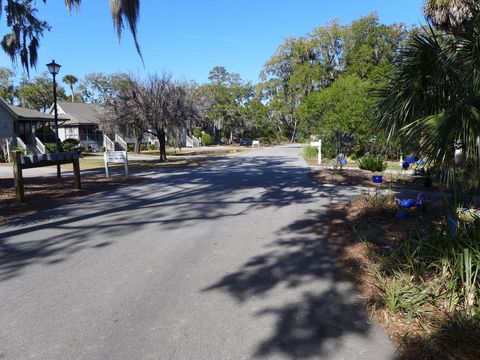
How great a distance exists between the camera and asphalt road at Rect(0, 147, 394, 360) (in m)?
2.83

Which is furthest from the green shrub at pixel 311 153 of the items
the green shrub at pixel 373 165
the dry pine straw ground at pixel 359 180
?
the dry pine straw ground at pixel 359 180

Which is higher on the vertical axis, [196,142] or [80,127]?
[80,127]

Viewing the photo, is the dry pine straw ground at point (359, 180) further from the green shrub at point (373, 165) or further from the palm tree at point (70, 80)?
the palm tree at point (70, 80)

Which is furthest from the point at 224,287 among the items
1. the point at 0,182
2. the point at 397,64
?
the point at 0,182

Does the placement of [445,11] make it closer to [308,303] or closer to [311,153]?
[311,153]

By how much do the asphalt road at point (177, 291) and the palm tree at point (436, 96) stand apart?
1.91 meters

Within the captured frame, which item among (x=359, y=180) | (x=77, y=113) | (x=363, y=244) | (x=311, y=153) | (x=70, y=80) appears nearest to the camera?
(x=363, y=244)

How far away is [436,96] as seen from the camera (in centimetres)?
512

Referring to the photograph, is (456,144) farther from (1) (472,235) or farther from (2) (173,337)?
(2) (173,337)

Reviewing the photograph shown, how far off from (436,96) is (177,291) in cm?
432

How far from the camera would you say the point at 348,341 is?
2.88 metres

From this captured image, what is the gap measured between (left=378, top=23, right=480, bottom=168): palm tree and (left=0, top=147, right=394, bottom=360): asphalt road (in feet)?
6.26

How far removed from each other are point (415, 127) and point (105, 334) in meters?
4.15

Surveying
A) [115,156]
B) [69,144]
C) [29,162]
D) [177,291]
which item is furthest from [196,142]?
[177,291]
